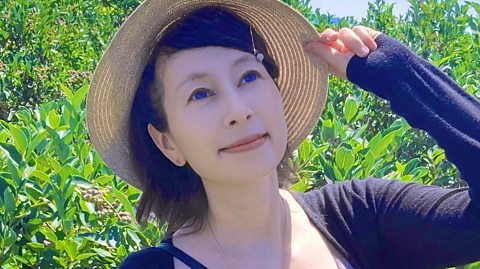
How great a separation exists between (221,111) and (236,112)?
0.12 feet

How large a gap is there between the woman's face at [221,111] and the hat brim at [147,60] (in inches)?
4.0

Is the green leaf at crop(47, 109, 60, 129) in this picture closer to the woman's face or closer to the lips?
the woman's face

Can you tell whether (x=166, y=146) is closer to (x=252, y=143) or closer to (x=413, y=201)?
(x=252, y=143)

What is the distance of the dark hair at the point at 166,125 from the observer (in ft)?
6.43

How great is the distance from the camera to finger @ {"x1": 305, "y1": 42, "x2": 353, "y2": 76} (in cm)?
212

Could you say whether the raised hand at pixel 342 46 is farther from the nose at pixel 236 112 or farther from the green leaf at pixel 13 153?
the green leaf at pixel 13 153

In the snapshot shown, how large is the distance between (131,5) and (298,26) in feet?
14.5

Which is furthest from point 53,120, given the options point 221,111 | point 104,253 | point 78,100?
point 221,111

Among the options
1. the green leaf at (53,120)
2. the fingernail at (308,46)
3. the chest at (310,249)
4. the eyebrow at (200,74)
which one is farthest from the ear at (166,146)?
the green leaf at (53,120)

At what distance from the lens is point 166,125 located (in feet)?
6.53

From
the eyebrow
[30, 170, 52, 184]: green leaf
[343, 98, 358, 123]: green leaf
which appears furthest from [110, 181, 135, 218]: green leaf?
[343, 98, 358, 123]: green leaf

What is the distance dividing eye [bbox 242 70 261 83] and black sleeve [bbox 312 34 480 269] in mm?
244

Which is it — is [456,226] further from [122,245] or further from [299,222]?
[122,245]

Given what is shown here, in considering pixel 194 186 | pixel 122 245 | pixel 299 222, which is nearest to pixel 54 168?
pixel 122 245
